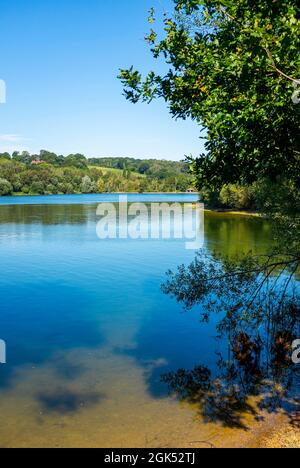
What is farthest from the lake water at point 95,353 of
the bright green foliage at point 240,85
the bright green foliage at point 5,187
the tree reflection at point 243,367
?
the bright green foliage at point 5,187

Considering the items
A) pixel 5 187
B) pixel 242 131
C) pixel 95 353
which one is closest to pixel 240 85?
pixel 242 131

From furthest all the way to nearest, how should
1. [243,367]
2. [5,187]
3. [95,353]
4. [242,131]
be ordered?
[5,187]
[95,353]
[243,367]
[242,131]

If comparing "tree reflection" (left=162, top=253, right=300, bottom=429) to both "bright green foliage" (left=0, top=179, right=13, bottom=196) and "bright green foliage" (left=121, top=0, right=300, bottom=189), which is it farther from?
"bright green foliage" (left=0, top=179, right=13, bottom=196)

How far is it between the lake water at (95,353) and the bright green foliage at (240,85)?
23.0 ft

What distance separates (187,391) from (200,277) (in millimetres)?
4402

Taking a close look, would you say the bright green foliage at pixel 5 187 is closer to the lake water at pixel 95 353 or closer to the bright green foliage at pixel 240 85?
the lake water at pixel 95 353

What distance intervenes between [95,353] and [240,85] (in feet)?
39.2

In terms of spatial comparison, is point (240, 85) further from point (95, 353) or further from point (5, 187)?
point (5, 187)

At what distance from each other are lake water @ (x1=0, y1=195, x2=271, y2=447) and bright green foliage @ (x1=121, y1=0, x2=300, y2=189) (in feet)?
23.0

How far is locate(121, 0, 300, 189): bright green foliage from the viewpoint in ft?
25.0

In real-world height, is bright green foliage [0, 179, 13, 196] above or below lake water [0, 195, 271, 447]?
above

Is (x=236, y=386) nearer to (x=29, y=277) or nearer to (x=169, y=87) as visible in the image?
(x=169, y=87)

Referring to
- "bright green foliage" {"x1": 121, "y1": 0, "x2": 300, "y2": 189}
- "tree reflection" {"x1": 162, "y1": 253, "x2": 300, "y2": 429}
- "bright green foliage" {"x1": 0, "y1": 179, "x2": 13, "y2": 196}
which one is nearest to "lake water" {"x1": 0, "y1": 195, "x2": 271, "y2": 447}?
"tree reflection" {"x1": 162, "y1": 253, "x2": 300, "y2": 429}

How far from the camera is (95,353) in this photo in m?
16.5
